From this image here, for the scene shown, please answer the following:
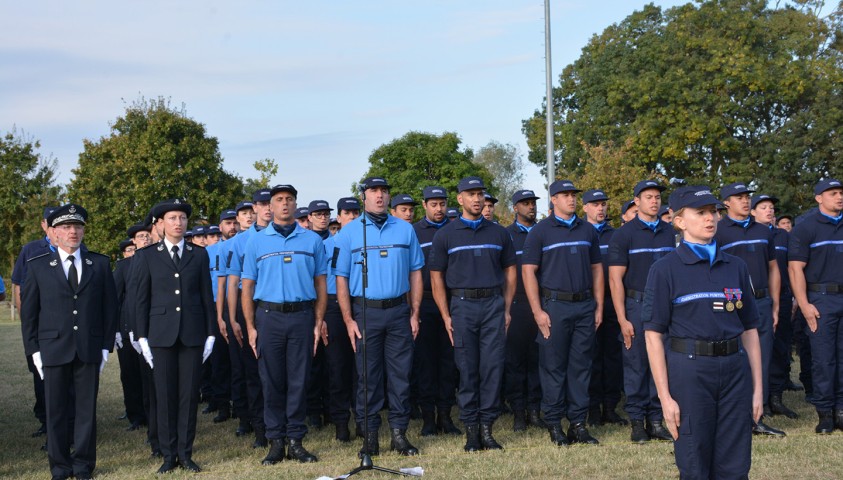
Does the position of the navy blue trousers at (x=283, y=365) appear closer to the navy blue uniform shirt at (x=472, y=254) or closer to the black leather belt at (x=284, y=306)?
the black leather belt at (x=284, y=306)

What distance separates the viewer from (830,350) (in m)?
8.55

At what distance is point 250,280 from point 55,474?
2.42 m

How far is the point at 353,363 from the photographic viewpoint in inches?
382

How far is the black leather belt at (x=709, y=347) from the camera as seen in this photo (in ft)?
16.5

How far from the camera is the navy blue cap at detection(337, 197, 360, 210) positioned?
1054 cm

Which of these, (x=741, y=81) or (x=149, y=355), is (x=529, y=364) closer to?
(x=149, y=355)

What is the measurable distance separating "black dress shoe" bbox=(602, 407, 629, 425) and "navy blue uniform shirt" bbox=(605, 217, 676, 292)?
1.78m

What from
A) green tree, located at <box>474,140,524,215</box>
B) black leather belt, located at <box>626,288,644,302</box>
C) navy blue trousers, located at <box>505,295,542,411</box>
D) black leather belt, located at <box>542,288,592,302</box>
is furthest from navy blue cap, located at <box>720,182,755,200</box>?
green tree, located at <box>474,140,524,215</box>

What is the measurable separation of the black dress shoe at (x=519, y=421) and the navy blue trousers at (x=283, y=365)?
2505 millimetres

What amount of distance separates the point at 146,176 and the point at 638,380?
34.5 metres

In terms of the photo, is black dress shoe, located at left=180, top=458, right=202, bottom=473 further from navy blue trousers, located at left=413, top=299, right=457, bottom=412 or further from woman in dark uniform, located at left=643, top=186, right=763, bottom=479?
woman in dark uniform, located at left=643, top=186, right=763, bottom=479

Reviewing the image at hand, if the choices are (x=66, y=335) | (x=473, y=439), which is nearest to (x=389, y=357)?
(x=473, y=439)

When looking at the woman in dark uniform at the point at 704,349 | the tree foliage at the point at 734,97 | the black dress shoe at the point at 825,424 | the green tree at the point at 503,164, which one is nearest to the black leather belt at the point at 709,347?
the woman in dark uniform at the point at 704,349

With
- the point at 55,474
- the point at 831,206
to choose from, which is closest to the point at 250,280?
the point at 55,474
